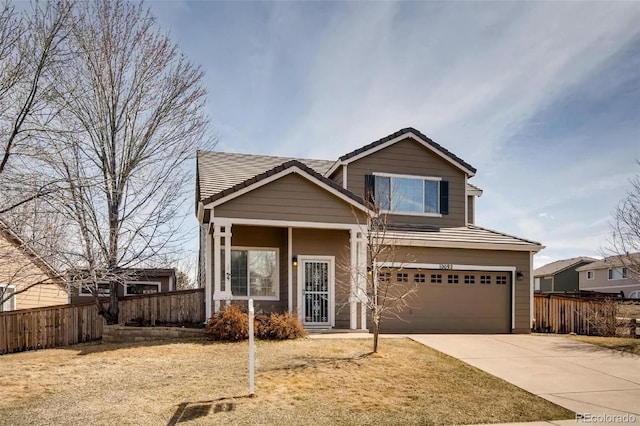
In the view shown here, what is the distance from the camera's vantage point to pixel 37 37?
6809 mm

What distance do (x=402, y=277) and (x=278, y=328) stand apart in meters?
4.92

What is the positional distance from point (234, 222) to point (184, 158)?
435 centimetres

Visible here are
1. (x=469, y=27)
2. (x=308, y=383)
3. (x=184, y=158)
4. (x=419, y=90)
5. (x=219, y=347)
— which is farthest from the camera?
(x=184, y=158)

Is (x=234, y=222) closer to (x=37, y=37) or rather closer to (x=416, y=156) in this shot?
(x=37, y=37)

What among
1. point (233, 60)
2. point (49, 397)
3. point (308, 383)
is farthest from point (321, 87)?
point (49, 397)

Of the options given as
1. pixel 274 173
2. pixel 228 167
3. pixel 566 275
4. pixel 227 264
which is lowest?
pixel 566 275

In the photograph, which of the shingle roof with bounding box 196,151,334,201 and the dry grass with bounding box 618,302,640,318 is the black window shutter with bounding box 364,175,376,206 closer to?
the shingle roof with bounding box 196,151,334,201

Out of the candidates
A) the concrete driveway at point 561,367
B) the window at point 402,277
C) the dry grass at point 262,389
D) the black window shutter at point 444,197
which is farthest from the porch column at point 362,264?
the black window shutter at point 444,197

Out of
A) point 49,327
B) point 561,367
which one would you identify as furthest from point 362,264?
point 49,327

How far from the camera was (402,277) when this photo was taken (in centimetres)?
1424

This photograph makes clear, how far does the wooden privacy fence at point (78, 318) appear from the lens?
11.9m

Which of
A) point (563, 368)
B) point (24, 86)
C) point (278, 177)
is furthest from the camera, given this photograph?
point (278, 177)

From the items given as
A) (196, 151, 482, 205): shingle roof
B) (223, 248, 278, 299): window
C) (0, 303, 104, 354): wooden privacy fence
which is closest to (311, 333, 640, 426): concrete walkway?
(223, 248, 278, 299): window

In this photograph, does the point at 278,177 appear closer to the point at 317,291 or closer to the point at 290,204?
the point at 290,204
